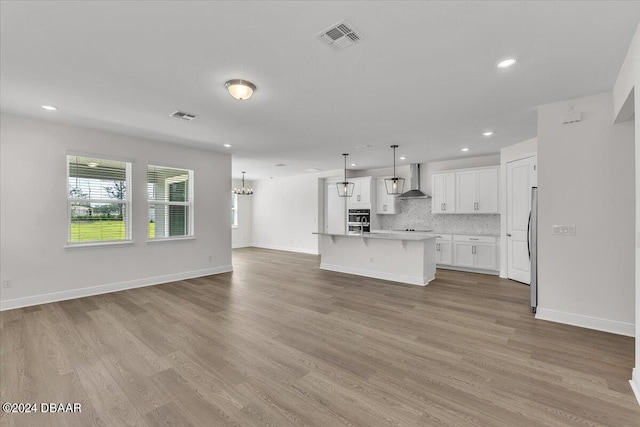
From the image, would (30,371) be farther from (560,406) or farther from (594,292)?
(594,292)

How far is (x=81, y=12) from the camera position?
1974 millimetres

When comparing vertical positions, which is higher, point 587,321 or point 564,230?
point 564,230

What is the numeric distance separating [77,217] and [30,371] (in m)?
2.98

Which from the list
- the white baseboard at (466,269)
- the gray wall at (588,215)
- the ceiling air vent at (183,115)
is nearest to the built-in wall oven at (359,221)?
the white baseboard at (466,269)

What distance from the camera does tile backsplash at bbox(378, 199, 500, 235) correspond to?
690 centimetres

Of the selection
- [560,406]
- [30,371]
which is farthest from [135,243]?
[560,406]

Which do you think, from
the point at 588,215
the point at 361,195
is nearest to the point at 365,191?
the point at 361,195

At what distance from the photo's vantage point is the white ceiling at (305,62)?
6.54 ft

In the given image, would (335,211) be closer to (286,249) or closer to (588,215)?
(286,249)

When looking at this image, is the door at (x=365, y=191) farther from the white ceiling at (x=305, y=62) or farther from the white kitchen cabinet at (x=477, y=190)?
the white ceiling at (x=305, y=62)

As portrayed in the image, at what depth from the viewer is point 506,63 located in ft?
8.71

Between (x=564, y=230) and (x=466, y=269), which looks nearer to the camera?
(x=564, y=230)

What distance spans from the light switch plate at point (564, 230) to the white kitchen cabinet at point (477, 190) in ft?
9.53

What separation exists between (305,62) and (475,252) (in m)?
5.77
